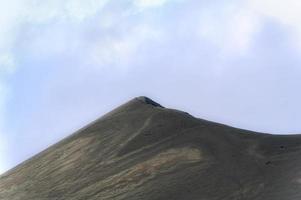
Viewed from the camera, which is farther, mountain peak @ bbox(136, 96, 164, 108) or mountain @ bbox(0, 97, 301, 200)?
mountain peak @ bbox(136, 96, 164, 108)

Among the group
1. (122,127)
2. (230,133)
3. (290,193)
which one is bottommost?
(290,193)

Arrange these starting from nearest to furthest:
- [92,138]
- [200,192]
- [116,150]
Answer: [200,192]
[116,150]
[92,138]

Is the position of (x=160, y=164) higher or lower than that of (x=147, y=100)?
lower

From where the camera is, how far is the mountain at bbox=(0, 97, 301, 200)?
182 feet

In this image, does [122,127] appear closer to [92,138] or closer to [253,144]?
[92,138]

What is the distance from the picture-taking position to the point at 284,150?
62656mm

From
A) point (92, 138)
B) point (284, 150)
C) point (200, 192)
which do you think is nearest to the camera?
point (200, 192)

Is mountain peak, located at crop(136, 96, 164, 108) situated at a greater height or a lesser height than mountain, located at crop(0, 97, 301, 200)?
greater

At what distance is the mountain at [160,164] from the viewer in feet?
182

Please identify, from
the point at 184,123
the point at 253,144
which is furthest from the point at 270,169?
the point at 184,123

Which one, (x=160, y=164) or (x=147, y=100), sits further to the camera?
(x=147, y=100)

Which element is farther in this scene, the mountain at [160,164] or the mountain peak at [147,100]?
the mountain peak at [147,100]

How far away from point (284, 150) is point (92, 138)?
22423mm

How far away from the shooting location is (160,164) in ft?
204
